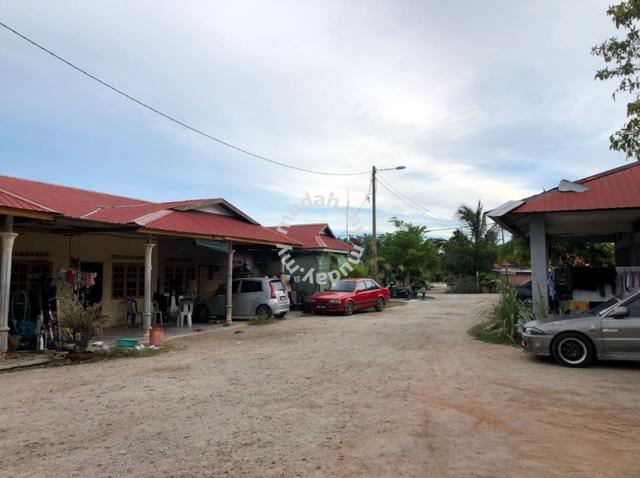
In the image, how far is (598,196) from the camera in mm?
11062

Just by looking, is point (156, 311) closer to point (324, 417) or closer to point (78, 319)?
point (78, 319)

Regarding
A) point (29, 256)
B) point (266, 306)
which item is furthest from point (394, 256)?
point (29, 256)

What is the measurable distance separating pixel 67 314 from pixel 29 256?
14.1ft

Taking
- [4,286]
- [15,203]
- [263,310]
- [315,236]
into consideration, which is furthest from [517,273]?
[15,203]

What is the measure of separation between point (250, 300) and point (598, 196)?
439 inches

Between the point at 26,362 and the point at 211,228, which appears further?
the point at 211,228

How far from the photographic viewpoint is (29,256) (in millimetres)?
13086

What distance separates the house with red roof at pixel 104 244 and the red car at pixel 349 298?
252 centimetres

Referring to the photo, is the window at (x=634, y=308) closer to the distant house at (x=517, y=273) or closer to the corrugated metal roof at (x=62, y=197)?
the corrugated metal roof at (x=62, y=197)

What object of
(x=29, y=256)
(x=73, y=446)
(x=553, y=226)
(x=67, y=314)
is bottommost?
(x=73, y=446)

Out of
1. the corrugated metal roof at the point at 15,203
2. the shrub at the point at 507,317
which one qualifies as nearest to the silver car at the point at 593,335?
the shrub at the point at 507,317

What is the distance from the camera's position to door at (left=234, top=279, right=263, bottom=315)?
17.0 metres

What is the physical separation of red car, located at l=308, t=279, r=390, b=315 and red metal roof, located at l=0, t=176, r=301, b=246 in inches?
112

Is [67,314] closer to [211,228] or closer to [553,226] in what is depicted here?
[211,228]
